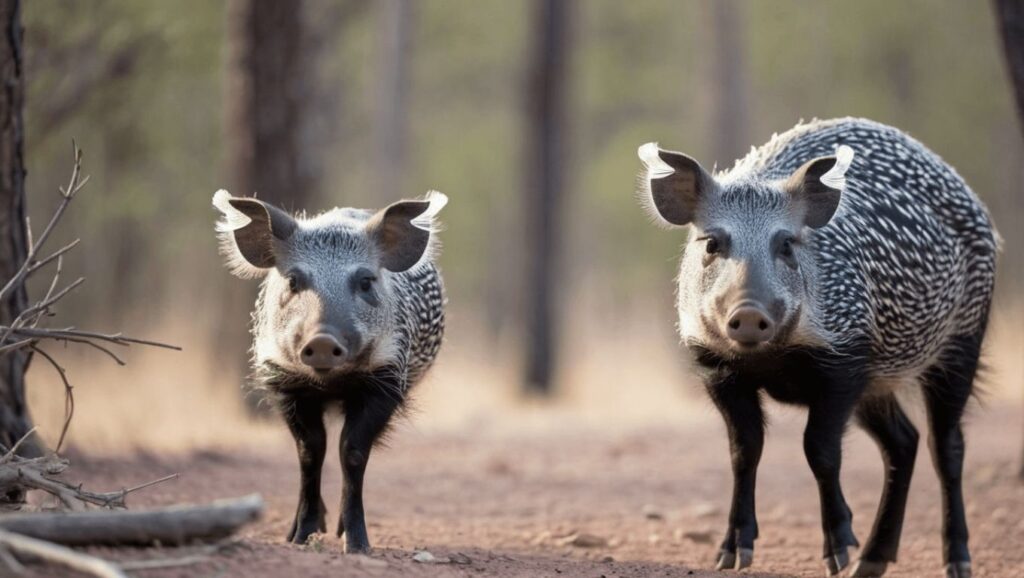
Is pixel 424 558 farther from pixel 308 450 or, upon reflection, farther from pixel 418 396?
pixel 418 396

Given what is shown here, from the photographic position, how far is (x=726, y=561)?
6133 mm

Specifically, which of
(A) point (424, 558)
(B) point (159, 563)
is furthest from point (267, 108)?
(B) point (159, 563)

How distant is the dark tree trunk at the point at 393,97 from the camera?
76.4 ft

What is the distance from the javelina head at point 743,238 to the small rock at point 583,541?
4.66 feet

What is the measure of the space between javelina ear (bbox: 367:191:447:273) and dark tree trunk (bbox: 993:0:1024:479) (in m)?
3.56

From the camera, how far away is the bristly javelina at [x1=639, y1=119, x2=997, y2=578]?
590 centimetres

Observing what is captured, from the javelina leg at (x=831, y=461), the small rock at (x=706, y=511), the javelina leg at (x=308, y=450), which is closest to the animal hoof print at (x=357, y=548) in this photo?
the javelina leg at (x=308, y=450)

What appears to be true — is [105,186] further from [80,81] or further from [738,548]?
[738,548]

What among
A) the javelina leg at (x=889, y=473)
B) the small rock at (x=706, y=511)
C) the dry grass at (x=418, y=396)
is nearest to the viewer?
the javelina leg at (x=889, y=473)

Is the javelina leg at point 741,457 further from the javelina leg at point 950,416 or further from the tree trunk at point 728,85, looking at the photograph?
the tree trunk at point 728,85

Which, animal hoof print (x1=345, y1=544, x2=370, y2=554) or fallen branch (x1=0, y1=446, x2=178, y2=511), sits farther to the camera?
animal hoof print (x1=345, y1=544, x2=370, y2=554)

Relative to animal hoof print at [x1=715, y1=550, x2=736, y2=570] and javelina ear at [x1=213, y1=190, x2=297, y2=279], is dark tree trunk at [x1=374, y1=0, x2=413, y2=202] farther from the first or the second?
animal hoof print at [x1=715, y1=550, x2=736, y2=570]

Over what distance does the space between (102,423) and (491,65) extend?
22.1m

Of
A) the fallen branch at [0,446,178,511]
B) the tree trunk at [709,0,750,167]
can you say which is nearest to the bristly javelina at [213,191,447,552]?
the fallen branch at [0,446,178,511]
